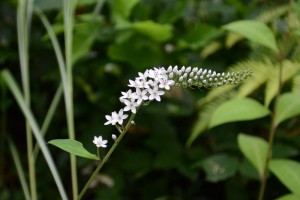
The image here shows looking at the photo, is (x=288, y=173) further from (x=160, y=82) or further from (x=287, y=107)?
(x=160, y=82)

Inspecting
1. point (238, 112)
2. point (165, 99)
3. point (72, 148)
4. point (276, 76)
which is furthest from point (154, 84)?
point (165, 99)

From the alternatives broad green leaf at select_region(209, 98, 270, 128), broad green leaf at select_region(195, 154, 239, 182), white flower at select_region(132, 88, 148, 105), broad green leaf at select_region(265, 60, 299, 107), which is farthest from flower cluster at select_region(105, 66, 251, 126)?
broad green leaf at select_region(195, 154, 239, 182)

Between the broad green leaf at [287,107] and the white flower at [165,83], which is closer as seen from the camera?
the white flower at [165,83]

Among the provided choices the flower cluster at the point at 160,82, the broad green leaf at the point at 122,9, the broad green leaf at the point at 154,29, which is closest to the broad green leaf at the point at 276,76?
the broad green leaf at the point at 154,29

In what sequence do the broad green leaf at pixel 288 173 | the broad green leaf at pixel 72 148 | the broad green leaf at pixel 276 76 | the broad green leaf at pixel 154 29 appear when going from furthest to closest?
the broad green leaf at pixel 154 29, the broad green leaf at pixel 276 76, the broad green leaf at pixel 288 173, the broad green leaf at pixel 72 148

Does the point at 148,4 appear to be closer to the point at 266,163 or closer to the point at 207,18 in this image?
the point at 207,18

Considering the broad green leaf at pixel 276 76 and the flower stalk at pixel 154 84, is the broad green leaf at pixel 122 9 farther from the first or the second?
the flower stalk at pixel 154 84

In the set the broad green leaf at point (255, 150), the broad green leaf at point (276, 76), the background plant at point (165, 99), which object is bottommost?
the broad green leaf at point (255, 150)
